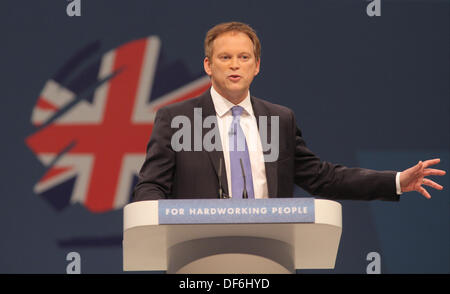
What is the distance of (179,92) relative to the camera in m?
4.67

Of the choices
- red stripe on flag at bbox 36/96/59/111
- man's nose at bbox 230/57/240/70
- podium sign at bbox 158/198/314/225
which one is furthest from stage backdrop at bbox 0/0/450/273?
podium sign at bbox 158/198/314/225

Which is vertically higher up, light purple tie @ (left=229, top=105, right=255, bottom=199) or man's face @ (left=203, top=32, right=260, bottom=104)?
man's face @ (left=203, top=32, right=260, bottom=104)

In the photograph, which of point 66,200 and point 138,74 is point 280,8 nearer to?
point 138,74

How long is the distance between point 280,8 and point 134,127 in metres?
1.11

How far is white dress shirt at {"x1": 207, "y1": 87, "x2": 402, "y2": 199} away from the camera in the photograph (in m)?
2.73

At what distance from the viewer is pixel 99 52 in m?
4.64

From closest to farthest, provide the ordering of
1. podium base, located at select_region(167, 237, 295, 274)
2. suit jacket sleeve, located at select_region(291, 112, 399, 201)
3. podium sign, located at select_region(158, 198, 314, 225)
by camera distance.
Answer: podium sign, located at select_region(158, 198, 314, 225), podium base, located at select_region(167, 237, 295, 274), suit jacket sleeve, located at select_region(291, 112, 399, 201)

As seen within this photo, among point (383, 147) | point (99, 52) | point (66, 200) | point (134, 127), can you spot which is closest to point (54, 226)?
point (66, 200)

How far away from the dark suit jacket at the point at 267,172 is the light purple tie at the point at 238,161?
35 mm

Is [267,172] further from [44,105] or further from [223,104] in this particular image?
[44,105]

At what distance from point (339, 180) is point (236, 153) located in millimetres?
427

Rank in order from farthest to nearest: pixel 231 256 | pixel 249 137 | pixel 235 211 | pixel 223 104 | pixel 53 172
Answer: pixel 53 172, pixel 223 104, pixel 249 137, pixel 231 256, pixel 235 211

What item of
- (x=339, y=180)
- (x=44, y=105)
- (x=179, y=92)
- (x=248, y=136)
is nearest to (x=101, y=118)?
(x=44, y=105)

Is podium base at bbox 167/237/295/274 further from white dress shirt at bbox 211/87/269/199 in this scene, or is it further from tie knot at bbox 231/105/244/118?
tie knot at bbox 231/105/244/118
